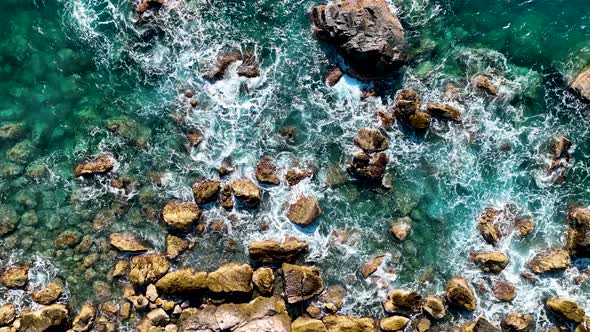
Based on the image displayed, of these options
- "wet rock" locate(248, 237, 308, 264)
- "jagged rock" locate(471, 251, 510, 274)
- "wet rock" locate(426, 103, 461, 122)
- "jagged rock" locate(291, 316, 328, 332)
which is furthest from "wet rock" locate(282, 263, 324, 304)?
"wet rock" locate(426, 103, 461, 122)

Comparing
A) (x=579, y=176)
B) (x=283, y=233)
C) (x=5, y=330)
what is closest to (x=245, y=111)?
(x=283, y=233)

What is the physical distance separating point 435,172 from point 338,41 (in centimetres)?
886

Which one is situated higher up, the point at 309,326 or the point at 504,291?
the point at 309,326

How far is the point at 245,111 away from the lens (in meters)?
27.3

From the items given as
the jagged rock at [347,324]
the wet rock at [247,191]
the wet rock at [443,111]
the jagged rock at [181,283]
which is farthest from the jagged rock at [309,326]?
the wet rock at [443,111]

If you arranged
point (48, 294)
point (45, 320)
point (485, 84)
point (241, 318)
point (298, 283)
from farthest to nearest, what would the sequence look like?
point (485, 84) → point (48, 294) → point (298, 283) → point (45, 320) → point (241, 318)

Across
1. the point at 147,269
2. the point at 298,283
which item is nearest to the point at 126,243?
the point at 147,269

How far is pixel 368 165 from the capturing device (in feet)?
87.4

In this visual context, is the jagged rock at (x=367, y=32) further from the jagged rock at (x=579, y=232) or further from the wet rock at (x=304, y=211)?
the jagged rock at (x=579, y=232)

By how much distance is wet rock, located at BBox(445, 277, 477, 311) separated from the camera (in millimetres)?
26312

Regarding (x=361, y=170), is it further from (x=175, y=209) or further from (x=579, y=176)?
(x=579, y=176)

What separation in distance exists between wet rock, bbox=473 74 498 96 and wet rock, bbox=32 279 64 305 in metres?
25.0

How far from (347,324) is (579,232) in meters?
13.3

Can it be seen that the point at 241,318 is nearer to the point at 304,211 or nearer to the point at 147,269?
the point at 147,269
